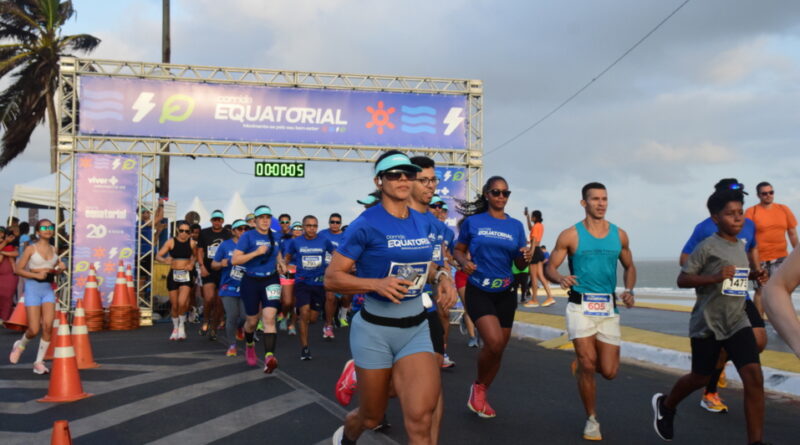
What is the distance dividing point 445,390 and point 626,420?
210 centimetres

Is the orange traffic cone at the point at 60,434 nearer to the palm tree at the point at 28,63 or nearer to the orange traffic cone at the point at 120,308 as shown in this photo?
the orange traffic cone at the point at 120,308

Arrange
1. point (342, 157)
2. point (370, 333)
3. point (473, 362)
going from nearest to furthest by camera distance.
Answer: point (370, 333) < point (473, 362) < point (342, 157)

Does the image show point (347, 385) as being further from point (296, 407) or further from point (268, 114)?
point (268, 114)

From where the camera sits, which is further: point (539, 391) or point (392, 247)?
point (539, 391)

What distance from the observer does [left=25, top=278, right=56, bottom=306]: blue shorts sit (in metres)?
9.10

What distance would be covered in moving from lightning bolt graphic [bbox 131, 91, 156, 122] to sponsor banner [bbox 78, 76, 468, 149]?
0.08 feet

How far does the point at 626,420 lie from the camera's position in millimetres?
6160

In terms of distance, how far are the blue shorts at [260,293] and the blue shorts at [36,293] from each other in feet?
8.04

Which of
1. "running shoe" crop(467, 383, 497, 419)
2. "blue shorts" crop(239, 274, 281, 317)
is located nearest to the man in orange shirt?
"running shoe" crop(467, 383, 497, 419)

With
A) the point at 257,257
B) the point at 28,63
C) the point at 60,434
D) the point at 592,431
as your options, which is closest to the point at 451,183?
the point at 257,257

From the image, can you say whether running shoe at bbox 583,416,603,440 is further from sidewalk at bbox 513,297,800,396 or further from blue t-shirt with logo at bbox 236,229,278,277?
blue t-shirt with logo at bbox 236,229,278,277

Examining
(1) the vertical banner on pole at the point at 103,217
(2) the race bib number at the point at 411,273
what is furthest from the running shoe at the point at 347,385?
(1) the vertical banner on pole at the point at 103,217

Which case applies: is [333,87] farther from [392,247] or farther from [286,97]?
[392,247]

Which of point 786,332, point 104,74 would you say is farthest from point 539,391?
point 104,74
